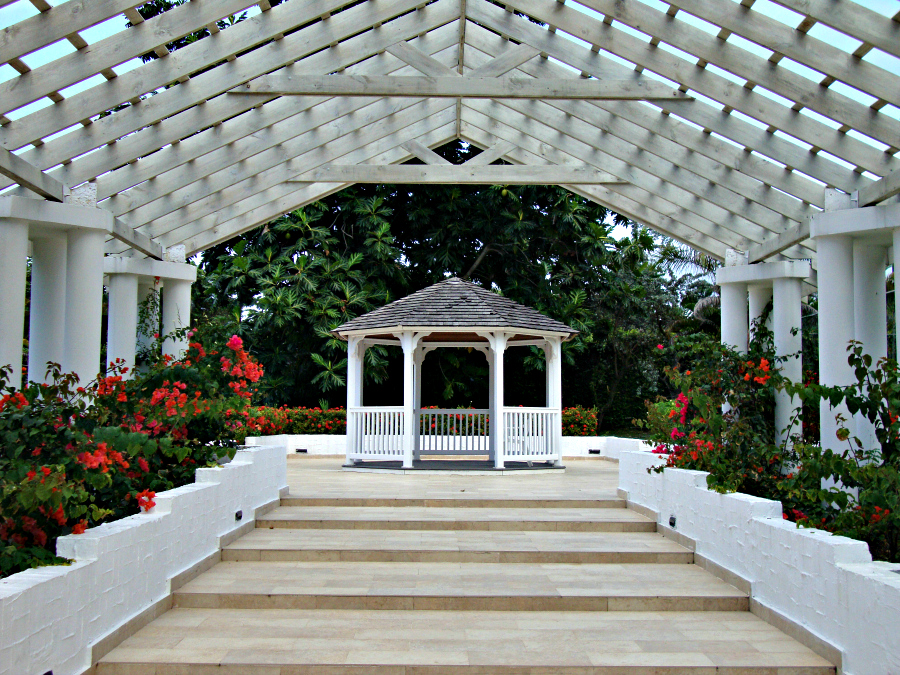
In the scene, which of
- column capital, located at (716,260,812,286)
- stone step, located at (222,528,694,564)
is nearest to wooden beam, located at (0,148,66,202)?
stone step, located at (222,528,694,564)

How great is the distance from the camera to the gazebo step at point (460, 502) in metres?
8.99

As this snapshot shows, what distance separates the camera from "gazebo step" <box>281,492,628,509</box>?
8.99m

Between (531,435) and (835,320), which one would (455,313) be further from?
(835,320)

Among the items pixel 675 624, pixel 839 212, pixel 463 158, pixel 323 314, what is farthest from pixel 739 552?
pixel 463 158

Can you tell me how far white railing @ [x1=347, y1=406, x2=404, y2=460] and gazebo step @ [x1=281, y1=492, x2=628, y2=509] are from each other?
155 inches

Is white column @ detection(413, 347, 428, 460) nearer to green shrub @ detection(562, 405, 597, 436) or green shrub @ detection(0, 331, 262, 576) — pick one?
green shrub @ detection(562, 405, 597, 436)

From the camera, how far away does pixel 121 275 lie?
10453 mm

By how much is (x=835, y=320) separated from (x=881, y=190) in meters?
1.24

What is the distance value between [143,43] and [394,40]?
289 centimetres

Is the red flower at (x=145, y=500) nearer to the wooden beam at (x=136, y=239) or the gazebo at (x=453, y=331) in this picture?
the wooden beam at (x=136, y=239)

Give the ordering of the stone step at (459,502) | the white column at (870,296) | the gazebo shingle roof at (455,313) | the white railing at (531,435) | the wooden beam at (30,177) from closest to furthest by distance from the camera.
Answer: the wooden beam at (30,177)
the white column at (870,296)
the stone step at (459,502)
the gazebo shingle roof at (455,313)
the white railing at (531,435)

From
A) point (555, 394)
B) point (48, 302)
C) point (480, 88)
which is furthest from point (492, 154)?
point (48, 302)

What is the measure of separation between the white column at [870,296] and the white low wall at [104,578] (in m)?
6.24

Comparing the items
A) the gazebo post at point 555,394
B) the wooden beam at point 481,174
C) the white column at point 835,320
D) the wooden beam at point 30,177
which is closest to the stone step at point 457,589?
the white column at point 835,320
